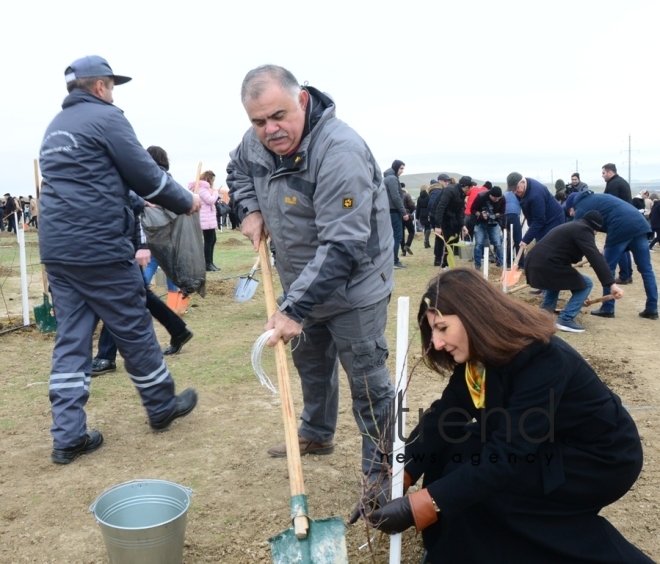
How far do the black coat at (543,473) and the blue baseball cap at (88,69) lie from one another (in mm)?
2626

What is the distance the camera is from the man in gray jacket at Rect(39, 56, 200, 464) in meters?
3.50

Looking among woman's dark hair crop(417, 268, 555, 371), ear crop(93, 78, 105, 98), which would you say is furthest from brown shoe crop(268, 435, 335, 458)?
ear crop(93, 78, 105, 98)

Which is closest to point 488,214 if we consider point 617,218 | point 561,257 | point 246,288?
point 617,218

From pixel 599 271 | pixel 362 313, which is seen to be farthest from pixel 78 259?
pixel 599 271

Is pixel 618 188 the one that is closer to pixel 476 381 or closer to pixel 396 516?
pixel 476 381

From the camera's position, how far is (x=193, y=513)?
3.09m

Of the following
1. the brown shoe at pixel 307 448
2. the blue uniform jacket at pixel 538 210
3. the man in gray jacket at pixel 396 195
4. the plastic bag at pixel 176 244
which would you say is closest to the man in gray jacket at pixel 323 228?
the brown shoe at pixel 307 448

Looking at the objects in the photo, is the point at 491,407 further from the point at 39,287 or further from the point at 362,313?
the point at 39,287

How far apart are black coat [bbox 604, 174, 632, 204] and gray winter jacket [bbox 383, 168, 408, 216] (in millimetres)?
3340

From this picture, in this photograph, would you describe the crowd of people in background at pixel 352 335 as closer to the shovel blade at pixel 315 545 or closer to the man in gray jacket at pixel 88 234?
the man in gray jacket at pixel 88 234

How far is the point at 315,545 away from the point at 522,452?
0.80m

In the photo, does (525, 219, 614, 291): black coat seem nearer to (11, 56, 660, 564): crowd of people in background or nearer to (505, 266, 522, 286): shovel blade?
(505, 266, 522, 286): shovel blade

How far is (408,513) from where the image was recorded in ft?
7.55

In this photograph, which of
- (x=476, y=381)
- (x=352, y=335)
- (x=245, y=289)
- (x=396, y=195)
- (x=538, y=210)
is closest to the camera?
(x=476, y=381)
